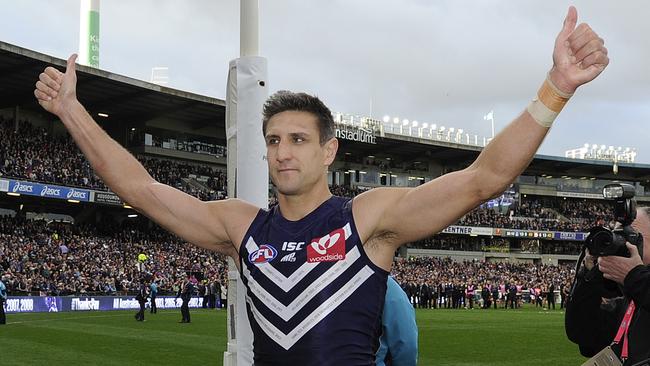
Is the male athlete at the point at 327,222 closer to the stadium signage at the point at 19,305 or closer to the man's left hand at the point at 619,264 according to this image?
the man's left hand at the point at 619,264

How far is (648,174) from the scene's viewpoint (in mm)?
79438

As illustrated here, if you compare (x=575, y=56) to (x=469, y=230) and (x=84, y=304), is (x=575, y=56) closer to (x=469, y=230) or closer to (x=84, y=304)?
(x=84, y=304)

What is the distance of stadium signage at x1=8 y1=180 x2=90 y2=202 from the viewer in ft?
125

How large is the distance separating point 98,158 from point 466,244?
219 ft

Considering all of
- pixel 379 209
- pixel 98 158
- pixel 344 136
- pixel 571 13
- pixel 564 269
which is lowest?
pixel 564 269

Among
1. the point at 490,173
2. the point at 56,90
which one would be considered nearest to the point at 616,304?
the point at 490,173

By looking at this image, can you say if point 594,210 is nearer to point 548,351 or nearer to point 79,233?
point 79,233

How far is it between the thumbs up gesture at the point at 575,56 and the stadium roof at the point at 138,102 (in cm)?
3718

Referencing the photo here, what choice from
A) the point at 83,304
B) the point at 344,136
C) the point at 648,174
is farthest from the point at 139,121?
the point at 648,174

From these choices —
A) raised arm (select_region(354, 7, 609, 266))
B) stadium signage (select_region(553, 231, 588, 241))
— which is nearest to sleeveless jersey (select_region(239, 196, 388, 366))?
raised arm (select_region(354, 7, 609, 266))

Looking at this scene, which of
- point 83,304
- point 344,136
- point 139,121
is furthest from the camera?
point 344,136

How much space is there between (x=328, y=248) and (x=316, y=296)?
0.67 ft

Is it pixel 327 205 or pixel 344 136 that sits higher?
pixel 344 136

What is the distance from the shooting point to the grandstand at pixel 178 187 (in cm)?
3750
